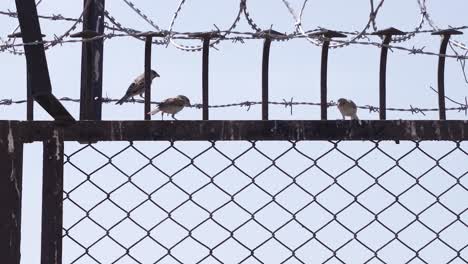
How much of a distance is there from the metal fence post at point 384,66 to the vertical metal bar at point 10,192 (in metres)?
1.02

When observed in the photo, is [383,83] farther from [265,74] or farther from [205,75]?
[205,75]

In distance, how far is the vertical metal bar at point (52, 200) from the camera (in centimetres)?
275

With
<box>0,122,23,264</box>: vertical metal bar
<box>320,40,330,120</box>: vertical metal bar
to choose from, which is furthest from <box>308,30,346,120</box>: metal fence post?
<box>0,122,23,264</box>: vertical metal bar

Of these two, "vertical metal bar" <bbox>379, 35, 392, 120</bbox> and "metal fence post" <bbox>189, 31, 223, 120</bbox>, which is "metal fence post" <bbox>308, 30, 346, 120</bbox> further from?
"metal fence post" <bbox>189, 31, 223, 120</bbox>

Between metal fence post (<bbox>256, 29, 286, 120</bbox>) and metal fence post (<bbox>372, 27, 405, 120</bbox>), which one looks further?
metal fence post (<bbox>372, 27, 405, 120</bbox>)

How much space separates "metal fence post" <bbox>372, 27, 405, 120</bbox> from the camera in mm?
3145

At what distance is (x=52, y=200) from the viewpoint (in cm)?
276

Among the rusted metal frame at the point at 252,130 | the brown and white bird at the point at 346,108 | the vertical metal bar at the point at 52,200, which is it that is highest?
the brown and white bird at the point at 346,108

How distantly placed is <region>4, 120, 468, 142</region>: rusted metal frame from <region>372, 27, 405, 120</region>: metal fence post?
0.54 feet

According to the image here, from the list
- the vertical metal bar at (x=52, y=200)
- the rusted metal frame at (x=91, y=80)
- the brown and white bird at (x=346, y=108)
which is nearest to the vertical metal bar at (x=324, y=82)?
the rusted metal frame at (x=91, y=80)

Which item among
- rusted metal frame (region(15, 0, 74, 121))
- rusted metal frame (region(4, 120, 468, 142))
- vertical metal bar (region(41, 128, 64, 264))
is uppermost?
rusted metal frame (region(15, 0, 74, 121))

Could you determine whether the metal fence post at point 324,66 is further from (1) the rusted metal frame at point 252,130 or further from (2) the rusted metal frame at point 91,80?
(2) the rusted metal frame at point 91,80

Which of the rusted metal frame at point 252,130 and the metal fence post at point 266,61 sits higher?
the metal fence post at point 266,61

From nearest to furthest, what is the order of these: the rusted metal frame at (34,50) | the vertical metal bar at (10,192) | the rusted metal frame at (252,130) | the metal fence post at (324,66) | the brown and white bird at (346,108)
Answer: the rusted metal frame at (34,50) < the vertical metal bar at (10,192) < the rusted metal frame at (252,130) < the metal fence post at (324,66) < the brown and white bird at (346,108)
